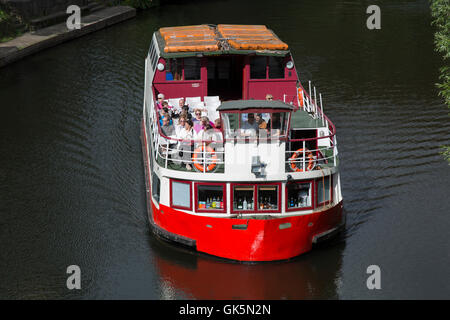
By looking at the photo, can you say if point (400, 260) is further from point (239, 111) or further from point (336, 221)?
point (239, 111)

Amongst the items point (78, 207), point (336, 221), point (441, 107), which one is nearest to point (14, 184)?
point (78, 207)

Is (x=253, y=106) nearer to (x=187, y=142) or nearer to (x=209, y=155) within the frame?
(x=209, y=155)

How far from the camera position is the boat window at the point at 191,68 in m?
25.2

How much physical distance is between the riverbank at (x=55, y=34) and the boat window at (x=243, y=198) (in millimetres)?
25849

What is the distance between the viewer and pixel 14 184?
26266mm

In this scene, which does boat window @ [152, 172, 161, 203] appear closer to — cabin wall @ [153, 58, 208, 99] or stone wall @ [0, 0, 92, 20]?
cabin wall @ [153, 58, 208, 99]

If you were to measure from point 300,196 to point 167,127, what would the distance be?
16.2 ft

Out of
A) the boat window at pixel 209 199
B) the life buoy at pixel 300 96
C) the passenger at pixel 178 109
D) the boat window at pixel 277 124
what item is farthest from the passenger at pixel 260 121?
the life buoy at pixel 300 96

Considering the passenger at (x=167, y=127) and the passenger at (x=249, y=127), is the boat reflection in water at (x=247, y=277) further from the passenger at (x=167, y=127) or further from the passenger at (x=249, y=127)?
the passenger at (x=249, y=127)

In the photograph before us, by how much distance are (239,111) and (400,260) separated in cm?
671

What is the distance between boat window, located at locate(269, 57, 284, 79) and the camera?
2520 centimetres

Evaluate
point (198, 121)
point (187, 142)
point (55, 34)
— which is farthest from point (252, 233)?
point (55, 34)
